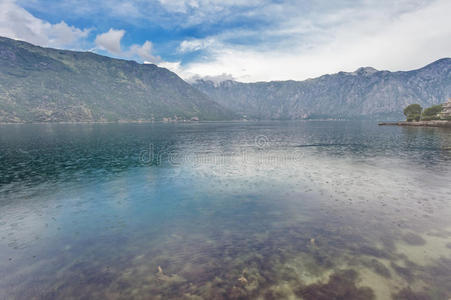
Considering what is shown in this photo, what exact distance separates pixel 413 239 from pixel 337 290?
11475 mm

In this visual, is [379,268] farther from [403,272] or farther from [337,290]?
[337,290]

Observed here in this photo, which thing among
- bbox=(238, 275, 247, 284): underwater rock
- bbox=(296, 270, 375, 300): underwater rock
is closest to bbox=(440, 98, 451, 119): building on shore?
bbox=(296, 270, 375, 300): underwater rock

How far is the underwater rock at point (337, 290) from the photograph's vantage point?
12.7 metres

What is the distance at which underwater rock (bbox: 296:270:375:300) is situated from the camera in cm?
1268

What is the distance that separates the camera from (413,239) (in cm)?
1912

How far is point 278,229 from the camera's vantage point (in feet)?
71.1

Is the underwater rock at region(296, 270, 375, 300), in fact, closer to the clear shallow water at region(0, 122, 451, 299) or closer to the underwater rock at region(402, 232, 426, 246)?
the clear shallow water at region(0, 122, 451, 299)

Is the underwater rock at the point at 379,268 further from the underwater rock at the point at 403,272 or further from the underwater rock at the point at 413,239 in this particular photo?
the underwater rock at the point at 413,239

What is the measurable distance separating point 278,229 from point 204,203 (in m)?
11.0

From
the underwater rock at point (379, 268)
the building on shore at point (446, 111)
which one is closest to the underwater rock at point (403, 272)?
the underwater rock at point (379, 268)

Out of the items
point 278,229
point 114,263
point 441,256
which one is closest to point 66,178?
point 114,263

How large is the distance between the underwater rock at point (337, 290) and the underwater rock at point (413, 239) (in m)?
8.38

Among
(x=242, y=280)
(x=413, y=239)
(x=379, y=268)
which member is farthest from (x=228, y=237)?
(x=413, y=239)

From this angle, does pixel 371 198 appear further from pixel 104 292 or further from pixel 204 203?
pixel 104 292
